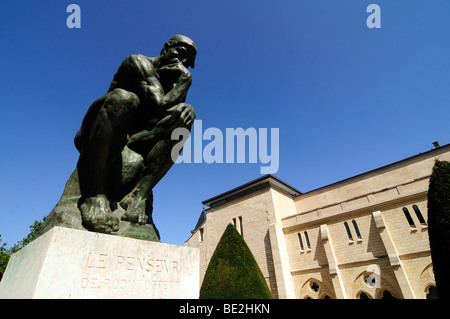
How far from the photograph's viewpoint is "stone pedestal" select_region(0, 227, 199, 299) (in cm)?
150

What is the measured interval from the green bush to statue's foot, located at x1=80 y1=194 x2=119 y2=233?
8695mm

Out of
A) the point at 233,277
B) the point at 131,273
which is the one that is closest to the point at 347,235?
the point at 233,277

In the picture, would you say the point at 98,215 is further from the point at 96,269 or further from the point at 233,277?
the point at 233,277

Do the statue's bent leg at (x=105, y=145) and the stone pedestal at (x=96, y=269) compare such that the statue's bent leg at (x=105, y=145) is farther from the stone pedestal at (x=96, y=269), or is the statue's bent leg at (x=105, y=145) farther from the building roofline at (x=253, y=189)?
the building roofline at (x=253, y=189)

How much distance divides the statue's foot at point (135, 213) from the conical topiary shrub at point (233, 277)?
12387 mm

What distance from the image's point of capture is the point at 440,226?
7152mm

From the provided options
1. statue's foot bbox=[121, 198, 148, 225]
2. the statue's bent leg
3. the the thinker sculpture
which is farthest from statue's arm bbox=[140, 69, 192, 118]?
statue's foot bbox=[121, 198, 148, 225]

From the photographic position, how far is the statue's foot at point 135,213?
215 cm

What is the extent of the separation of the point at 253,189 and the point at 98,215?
986 inches

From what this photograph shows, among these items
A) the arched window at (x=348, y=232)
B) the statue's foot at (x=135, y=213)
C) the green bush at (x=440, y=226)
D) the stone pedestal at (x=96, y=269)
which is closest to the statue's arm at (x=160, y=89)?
the statue's foot at (x=135, y=213)

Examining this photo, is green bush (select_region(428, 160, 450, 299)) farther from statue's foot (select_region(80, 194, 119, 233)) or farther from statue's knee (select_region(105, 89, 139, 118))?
statue's knee (select_region(105, 89, 139, 118))
